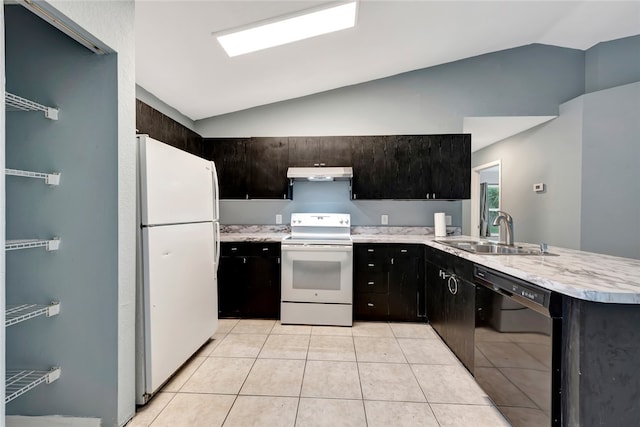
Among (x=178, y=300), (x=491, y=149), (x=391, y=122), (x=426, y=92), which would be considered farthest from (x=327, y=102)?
(x=491, y=149)

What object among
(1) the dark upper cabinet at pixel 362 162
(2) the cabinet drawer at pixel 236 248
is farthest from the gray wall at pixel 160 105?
(2) the cabinet drawer at pixel 236 248

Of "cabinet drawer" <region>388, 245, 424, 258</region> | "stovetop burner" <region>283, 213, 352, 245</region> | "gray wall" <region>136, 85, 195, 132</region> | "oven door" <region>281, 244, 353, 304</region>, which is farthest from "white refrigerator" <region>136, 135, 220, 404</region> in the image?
"cabinet drawer" <region>388, 245, 424, 258</region>

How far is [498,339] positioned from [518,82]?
3.25 metres

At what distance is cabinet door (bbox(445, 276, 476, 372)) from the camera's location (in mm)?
2023

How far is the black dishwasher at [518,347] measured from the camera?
4.05 feet

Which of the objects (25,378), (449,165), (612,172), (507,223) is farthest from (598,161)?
(25,378)

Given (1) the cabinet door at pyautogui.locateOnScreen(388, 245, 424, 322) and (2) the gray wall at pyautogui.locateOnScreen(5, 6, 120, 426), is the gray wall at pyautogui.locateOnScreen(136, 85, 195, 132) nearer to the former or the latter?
(2) the gray wall at pyautogui.locateOnScreen(5, 6, 120, 426)

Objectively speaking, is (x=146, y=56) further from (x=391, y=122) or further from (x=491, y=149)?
(x=491, y=149)

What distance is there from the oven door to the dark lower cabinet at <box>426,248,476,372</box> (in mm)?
827

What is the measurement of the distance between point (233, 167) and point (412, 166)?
218cm

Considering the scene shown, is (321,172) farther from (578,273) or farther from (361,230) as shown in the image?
(578,273)

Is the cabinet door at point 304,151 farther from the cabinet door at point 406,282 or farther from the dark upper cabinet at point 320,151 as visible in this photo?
the cabinet door at point 406,282

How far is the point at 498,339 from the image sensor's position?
5.45 feet

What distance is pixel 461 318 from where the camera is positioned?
2186 mm
